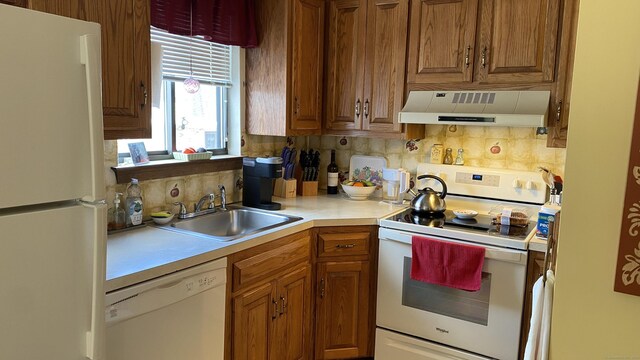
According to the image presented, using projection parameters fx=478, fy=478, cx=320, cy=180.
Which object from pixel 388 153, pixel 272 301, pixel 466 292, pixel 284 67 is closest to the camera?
pixel 272 301

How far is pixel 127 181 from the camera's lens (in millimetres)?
2291

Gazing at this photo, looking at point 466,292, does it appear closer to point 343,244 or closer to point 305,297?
point 343,244

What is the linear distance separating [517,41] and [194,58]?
1.77 metres

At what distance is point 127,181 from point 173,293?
2.44 ft

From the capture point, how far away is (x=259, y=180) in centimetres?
279

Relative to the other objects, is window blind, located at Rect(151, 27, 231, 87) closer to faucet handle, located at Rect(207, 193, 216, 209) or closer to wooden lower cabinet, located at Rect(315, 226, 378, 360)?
faucet handle, located at Rect(207, 193, 216, 209)

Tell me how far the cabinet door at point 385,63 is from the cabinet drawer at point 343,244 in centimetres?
72

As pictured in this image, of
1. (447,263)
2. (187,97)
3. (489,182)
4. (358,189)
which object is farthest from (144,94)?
(489,182)

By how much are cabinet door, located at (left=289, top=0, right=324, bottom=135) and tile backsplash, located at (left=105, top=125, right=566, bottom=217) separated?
1.08 feet

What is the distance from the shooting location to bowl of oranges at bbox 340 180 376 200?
313cm

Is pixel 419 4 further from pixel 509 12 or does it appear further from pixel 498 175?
pixel 498 175

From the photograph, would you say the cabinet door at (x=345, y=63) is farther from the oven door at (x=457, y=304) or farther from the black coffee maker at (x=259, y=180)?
the oven door at (x=457, y=304)

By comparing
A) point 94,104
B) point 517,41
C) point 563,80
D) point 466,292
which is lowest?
point 466,292

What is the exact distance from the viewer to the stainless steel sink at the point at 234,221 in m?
2.58
